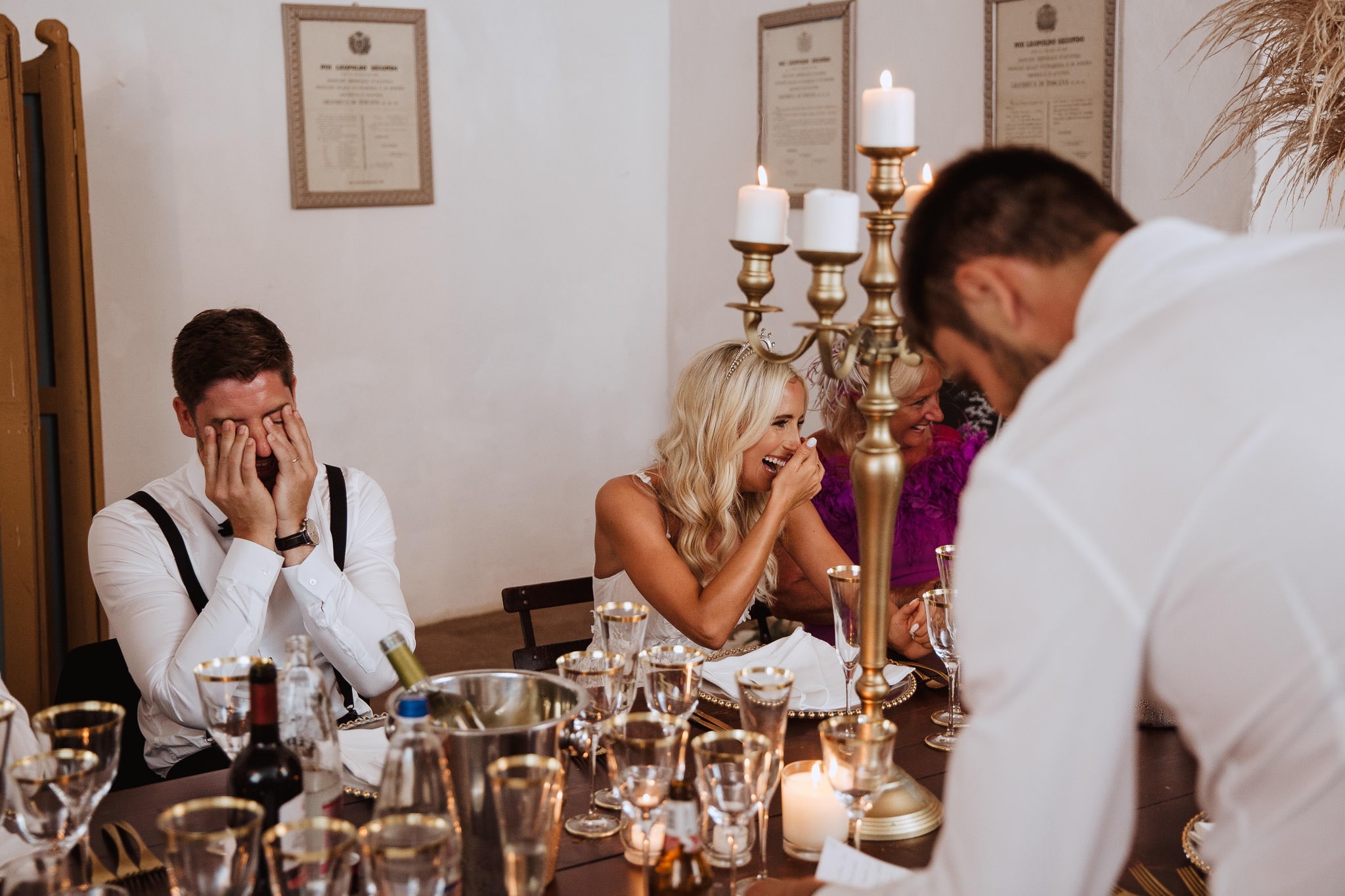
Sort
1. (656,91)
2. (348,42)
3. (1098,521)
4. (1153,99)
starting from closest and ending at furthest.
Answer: (1098,521) → (1153,99) → (348,42) → (656,91)

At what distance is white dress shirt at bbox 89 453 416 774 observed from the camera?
196 cm

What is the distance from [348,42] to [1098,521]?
3.91m

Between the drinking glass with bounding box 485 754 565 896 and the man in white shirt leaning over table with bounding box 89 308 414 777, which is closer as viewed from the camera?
the drinking glass with bounding box 485 754 565 896

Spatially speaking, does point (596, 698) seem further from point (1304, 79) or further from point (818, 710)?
point (1304, 79)

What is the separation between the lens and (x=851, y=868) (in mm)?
1221

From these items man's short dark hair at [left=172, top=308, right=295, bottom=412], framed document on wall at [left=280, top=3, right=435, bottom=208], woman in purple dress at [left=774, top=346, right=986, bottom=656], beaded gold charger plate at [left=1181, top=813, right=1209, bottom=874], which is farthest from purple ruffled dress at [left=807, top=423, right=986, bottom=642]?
framed document on wall at [left=280, top=3, right=435, bottom=208]

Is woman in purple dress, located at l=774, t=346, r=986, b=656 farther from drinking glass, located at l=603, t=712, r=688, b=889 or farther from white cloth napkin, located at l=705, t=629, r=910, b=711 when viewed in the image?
drinking glass, located at l=603, t=712, r=688, b=889

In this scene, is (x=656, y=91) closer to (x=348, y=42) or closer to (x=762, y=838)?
(x=348, y=42)

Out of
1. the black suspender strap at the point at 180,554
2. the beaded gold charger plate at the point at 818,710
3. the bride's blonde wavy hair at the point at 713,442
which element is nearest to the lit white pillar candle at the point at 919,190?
the beaded gold charger plate at the point at 818,710

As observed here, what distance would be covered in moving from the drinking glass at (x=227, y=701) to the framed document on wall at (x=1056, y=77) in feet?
9.27

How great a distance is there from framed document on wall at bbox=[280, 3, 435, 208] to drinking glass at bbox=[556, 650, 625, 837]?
125 inches

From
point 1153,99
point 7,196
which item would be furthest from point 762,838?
point 1153,99

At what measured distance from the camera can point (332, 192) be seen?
421 cm

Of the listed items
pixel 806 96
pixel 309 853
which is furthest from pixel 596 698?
pixel 806 96
